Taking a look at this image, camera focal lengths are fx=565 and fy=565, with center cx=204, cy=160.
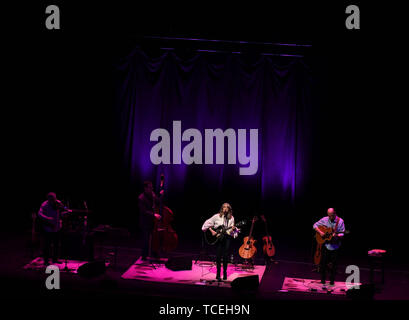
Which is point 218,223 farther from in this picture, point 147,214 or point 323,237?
point 323,237

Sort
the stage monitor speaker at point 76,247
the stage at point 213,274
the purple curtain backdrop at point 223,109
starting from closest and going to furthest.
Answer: the stage at point 213,274 → the stage monitor speaker at point 76,247 → the purple curtain backdrop at point 223,109

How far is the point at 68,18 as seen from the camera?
46.6ft

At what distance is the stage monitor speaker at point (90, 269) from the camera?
32.8ft

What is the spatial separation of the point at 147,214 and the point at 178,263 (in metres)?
1.28

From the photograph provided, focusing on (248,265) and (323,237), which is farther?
(248,265)

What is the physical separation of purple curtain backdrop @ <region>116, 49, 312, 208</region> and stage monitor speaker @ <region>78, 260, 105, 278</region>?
214 inches

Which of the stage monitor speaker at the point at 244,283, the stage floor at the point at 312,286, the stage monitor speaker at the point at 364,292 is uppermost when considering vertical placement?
the stage monitor speaker at the point at 244,283

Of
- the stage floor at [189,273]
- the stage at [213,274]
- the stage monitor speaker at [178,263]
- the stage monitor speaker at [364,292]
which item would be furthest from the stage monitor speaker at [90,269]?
the stage monitor speaker at [364,292]

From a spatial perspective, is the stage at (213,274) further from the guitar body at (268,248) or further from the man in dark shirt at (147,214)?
the man in dark shirt at (147,214)

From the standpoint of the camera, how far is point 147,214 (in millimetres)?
12516

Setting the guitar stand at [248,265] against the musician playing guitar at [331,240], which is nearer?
the musician playing guitar at [331,240]

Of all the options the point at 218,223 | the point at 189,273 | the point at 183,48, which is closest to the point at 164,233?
the point at 189,273

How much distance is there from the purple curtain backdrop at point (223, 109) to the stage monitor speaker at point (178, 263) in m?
3.21

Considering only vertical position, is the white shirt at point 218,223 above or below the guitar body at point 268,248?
above
